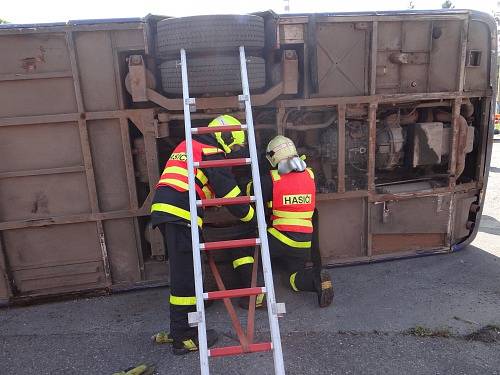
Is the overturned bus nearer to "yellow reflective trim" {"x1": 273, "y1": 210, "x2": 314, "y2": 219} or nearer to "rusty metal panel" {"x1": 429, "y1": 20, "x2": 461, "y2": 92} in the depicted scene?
"rusty metal panel" {"x1": 429, "y1": 20, "x2": 461, "y2": 92}

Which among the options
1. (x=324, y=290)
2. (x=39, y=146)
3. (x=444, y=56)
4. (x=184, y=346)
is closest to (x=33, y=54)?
(x=39, y=146)

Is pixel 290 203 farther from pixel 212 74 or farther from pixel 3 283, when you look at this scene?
pixel 3 283

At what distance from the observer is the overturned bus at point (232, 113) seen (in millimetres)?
3285

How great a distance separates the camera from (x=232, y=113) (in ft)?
11.6

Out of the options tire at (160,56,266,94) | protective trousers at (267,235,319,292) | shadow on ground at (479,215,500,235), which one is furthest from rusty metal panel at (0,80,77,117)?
shadow on ground at (479,215,500,235)

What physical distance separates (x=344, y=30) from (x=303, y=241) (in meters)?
1.79

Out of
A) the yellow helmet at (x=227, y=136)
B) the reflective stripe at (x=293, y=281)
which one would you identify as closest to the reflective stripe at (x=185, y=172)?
the yellow helmet at (x=227, y=136)

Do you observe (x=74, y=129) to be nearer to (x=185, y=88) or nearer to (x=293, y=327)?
(x=185, y=88)

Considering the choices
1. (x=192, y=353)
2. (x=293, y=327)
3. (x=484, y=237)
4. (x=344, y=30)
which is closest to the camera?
(x=192, y=353)

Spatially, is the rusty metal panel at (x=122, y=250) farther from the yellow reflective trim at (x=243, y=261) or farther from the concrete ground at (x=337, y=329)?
the yellow reflective trim at (x=243, y=261)

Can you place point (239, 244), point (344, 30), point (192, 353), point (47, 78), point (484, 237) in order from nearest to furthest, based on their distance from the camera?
point (239, 244)
point (192, 353)
point (47, 78)
point (344, 30)
point (484, 237)

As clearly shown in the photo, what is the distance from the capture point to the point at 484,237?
4695 mm

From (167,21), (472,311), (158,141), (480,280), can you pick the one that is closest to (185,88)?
(167,21)

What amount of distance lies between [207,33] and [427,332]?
2578mm
